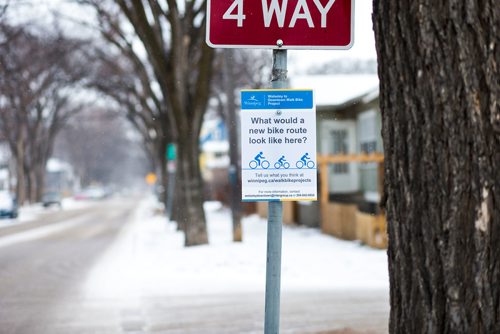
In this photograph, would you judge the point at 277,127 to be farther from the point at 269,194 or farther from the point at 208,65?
the point at 208,65

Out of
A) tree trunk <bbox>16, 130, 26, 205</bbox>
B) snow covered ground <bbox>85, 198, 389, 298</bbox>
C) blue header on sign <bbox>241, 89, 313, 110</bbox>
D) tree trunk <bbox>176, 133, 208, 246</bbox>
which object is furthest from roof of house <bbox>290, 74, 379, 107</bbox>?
tree trunk <bbox>16, 130, 26, 205</bbox>

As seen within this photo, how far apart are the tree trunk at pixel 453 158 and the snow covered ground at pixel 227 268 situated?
25.5 ft

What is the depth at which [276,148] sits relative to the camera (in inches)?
161

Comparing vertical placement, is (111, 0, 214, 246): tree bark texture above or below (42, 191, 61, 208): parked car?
above

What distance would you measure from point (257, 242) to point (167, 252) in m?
2.83

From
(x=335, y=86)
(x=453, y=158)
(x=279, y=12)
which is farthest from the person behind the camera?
(x=335, y=86)

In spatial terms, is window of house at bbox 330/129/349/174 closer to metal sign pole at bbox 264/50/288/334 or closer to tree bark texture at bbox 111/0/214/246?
tree bark texture at bbox 111/0/214/246

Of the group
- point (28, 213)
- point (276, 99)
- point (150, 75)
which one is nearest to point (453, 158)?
point (276, 99)

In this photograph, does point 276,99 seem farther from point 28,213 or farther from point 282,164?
point 28,213

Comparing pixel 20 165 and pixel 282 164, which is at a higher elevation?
pixel 20 165

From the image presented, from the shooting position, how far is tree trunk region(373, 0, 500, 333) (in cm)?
318

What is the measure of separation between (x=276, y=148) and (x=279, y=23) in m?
0.68

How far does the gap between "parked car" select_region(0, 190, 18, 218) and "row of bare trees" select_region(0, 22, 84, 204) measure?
15.5 feet

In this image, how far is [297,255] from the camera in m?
15.9
